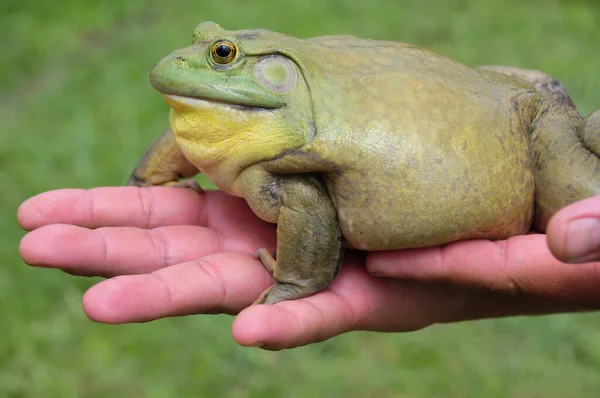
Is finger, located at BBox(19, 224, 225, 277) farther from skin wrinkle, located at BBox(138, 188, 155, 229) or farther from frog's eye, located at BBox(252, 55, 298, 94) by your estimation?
frog's eye, located at BBox(252, 55, 298, 94)

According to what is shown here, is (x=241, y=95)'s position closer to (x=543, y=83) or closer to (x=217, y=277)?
(x=217, y=277)

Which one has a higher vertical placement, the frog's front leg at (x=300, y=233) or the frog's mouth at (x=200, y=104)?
the frog's mouth at (x=200, y=104)

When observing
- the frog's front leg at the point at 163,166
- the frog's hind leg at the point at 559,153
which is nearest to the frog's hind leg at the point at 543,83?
the frog's hind leg at the point at 559,153

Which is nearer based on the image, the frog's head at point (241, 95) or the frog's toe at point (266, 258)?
the frog's head at point (241, 95)

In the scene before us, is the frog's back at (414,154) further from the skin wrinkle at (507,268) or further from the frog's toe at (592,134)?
the frog's toe at (592,134)

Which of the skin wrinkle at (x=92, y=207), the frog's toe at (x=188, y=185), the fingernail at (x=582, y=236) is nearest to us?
the fingernail at (x=582, y=236)

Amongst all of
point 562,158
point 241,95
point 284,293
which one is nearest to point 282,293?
point 284,293
